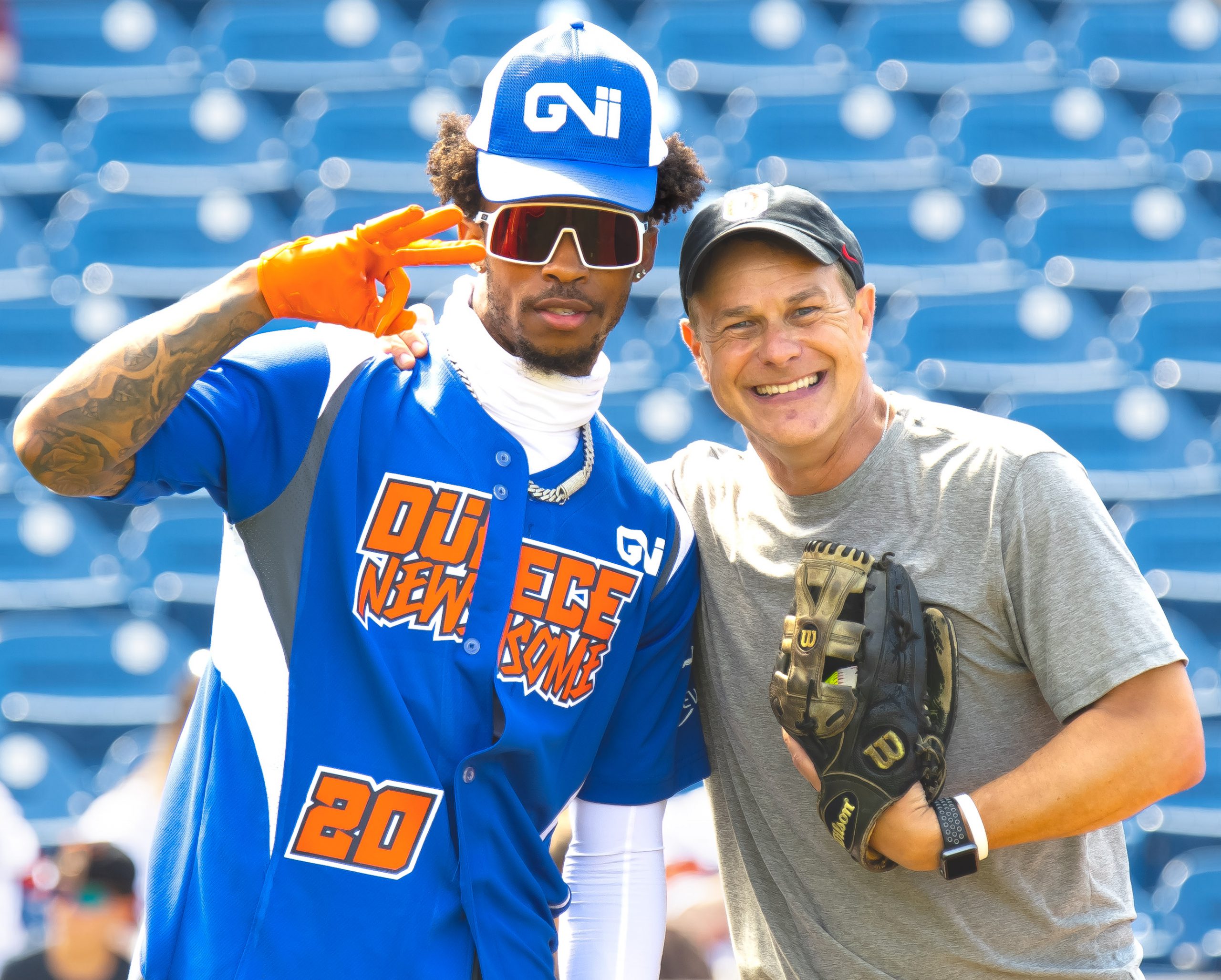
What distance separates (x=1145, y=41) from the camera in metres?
4.23

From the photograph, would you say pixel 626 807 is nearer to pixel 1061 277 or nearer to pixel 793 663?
pixel 793 663

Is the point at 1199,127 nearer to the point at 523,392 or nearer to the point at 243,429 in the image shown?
the point at 523,392

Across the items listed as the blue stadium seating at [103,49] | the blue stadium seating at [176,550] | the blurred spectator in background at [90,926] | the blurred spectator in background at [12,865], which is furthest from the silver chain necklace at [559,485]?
the blue stadium seating at [103,49]

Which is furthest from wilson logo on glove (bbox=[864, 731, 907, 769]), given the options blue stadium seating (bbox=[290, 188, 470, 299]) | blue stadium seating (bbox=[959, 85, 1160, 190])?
blue stadium seating (bbox=[959, 85, 1160, 190])

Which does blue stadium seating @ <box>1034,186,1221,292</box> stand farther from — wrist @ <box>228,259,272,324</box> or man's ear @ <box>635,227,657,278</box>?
wrist @ <box>228,259,272,324</box>

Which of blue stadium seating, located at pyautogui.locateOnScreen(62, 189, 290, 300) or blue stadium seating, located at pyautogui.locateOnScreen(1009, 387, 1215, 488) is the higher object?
blue stadium seating, located at pyautogui.locateOnScreen(62, 189, 290, 300)

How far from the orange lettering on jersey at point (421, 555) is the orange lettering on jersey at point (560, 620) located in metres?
0.07

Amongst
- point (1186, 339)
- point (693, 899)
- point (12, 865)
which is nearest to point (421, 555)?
point (693, 899)

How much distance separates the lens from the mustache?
1652 millimetres

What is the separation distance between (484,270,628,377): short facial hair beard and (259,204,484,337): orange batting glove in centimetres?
14

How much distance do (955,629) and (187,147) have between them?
135 inches

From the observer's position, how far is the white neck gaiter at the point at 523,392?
168 cm

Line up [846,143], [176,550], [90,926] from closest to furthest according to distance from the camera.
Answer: [90,926], [176,550], [846,143]

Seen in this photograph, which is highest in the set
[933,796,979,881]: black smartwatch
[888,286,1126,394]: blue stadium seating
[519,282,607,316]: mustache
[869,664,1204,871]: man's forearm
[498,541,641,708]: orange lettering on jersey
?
[888,286,1126,394]: blue stadium seating
